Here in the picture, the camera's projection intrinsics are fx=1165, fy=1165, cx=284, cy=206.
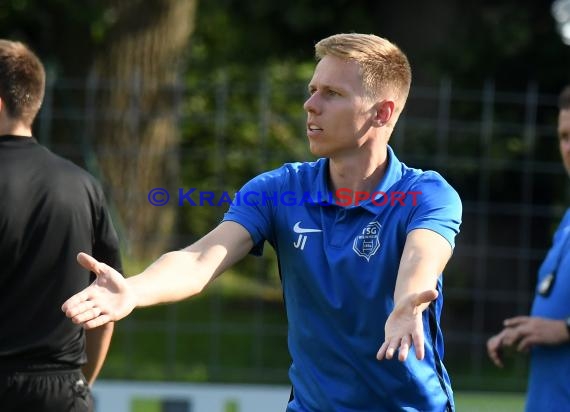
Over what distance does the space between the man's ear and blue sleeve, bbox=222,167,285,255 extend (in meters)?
0.39

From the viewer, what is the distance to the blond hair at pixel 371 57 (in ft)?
12.3

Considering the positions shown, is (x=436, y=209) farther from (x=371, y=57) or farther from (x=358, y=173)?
(x=371, y=57)

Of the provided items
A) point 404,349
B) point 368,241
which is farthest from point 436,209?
point 404,349

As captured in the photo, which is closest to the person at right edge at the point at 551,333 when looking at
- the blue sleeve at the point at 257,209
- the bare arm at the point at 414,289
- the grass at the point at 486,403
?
the bare arm at the point at 414,289

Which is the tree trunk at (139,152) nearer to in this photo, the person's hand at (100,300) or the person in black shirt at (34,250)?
the person in black shirt at (34,250)

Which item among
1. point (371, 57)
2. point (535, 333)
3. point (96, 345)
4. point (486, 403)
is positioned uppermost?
point (371, 57)

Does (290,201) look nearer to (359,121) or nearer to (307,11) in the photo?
(359,121)

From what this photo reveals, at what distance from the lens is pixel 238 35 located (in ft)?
45.8

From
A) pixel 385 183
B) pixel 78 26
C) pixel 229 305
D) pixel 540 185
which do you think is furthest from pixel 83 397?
pixel 78 26

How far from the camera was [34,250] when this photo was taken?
4387 mm

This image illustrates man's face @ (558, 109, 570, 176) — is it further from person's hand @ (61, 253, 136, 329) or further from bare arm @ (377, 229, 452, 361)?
person's hand @ (61, 253, 136, 329)

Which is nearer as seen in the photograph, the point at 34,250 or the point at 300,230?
the point at 300,230

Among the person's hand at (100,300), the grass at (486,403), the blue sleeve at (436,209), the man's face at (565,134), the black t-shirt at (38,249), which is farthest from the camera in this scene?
the grass at (486,403)

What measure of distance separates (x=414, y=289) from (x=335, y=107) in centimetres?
74
